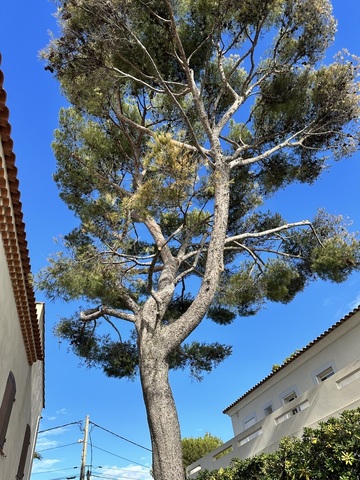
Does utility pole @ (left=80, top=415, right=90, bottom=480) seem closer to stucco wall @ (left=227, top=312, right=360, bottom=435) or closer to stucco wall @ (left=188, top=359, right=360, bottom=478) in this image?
stucco wall @ (left=227, top=312, right=360, bottom=435)

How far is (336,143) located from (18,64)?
28.2ft

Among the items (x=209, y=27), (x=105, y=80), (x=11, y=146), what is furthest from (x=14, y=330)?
(x=209, y=27)

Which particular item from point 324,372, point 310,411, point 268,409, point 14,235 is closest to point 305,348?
point 324,372

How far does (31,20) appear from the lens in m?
10.5

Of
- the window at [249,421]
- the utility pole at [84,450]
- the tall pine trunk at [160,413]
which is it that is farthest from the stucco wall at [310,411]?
the utility pole at [84,450]

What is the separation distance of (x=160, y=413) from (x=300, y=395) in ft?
11.9

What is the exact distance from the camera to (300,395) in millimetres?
7723

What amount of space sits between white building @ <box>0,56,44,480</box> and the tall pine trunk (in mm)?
2274

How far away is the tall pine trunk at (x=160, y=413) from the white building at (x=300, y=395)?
287 centimetres

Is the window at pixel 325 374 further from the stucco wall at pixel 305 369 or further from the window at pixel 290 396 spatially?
the window at pixel 290 396

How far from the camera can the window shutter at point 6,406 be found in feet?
21.6

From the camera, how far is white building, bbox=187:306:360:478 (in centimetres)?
663

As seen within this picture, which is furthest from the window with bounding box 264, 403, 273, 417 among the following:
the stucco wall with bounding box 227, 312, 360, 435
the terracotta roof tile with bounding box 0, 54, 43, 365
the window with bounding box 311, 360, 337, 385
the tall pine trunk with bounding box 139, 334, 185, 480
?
the terracotta roof tile with bounding box 0, 54, 43, 365

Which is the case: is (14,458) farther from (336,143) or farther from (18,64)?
(336,143)
